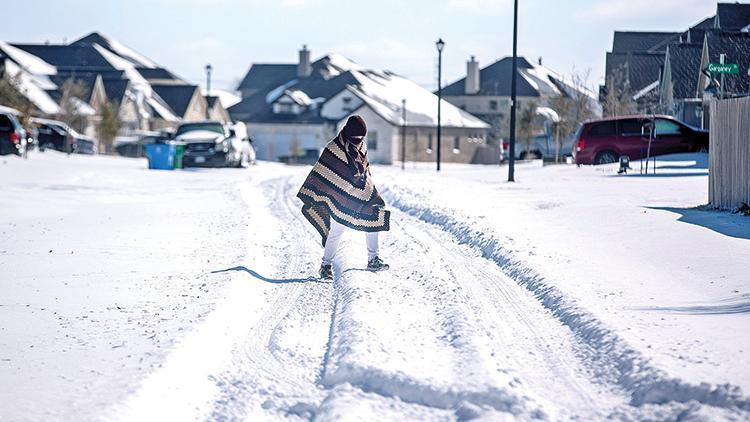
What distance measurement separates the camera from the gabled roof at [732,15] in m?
43.2

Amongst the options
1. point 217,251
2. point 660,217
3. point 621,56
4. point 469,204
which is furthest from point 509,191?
point 621,56

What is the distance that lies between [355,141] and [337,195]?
22.4 inches

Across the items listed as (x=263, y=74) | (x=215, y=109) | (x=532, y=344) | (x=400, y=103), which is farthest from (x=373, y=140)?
(x=532, y=344)

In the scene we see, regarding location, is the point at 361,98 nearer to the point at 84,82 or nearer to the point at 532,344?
the point at 84,82

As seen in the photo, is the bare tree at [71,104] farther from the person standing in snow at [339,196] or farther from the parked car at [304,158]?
the person standing in snow at [339,196]

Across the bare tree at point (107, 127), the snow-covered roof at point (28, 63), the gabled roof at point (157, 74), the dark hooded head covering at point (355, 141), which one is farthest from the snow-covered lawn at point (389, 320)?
the gabled roof at point (157, 74)

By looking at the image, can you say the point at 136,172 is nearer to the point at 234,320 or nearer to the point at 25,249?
the point at 25,249

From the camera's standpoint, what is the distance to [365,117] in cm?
7681

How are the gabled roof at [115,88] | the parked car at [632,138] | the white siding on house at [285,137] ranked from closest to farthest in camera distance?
the parked car at [632,138] < the white siding on house at [285,137] < the gabled roof at [115,88]

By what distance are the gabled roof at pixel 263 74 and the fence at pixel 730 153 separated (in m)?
102

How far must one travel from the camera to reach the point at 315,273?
10.9 metres

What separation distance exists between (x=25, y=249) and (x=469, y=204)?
8731mm

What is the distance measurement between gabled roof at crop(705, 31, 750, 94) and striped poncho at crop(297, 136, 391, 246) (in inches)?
1040

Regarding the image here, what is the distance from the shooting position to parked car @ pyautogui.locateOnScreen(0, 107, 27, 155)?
120 ft
